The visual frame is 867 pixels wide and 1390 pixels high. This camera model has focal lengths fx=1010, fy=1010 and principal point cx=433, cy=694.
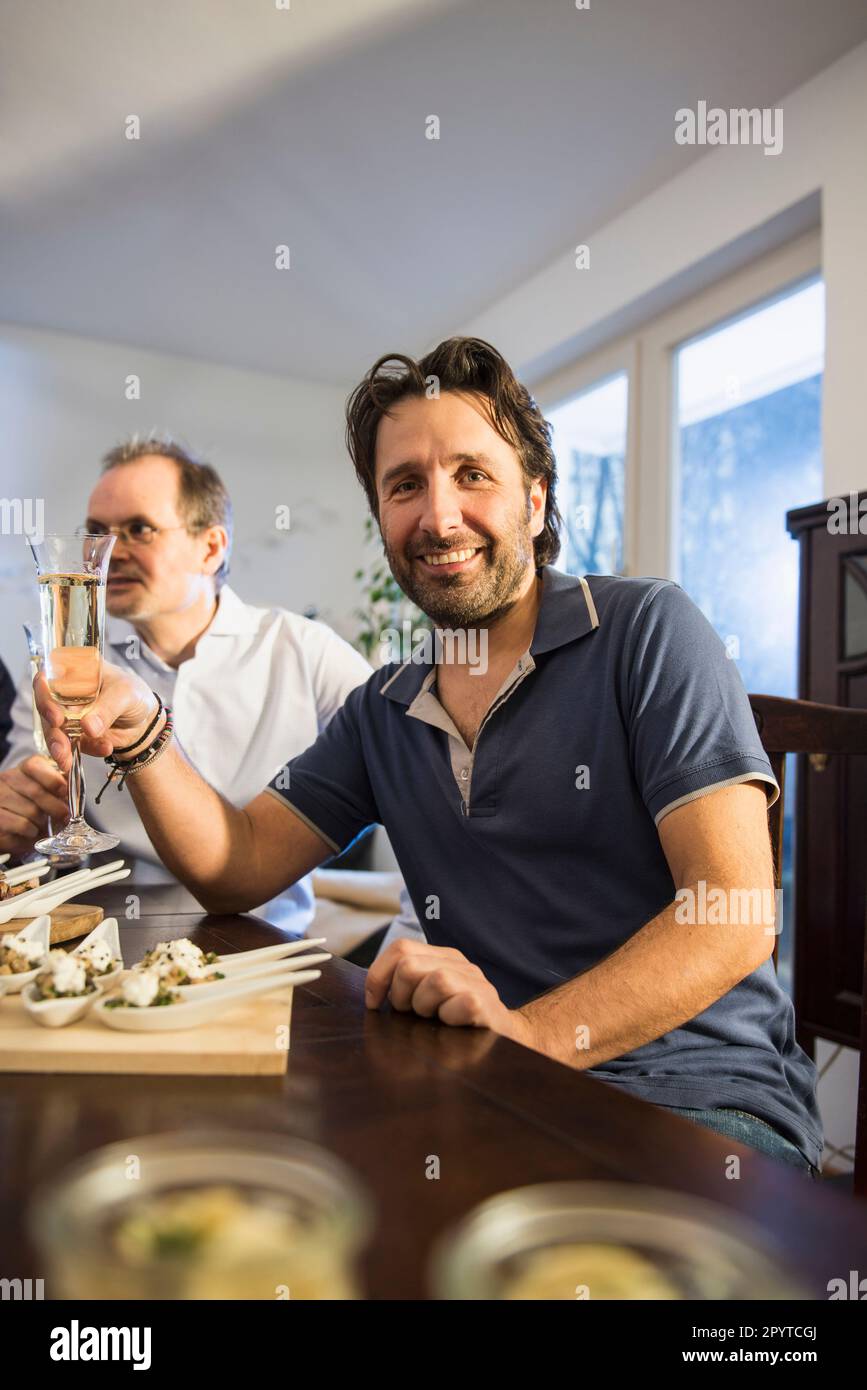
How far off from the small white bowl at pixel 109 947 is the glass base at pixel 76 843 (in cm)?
23

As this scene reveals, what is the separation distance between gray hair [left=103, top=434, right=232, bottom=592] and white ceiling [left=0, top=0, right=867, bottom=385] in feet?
4.80

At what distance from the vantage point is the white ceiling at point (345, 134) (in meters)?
2.83

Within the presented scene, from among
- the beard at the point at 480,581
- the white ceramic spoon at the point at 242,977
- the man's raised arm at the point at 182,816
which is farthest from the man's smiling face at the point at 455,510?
the white ceramic spoon at the point at 242,977

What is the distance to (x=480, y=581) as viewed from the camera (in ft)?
4.82

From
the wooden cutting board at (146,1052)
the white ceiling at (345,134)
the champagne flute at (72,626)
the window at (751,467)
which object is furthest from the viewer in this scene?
the window at (751,467)

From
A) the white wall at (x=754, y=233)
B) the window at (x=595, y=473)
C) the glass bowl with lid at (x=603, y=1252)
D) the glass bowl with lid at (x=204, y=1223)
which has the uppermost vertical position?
the white wall at (x=754, y=233)

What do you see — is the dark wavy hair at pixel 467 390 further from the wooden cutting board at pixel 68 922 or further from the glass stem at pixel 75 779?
the wooden cutting board at pixel 68 922

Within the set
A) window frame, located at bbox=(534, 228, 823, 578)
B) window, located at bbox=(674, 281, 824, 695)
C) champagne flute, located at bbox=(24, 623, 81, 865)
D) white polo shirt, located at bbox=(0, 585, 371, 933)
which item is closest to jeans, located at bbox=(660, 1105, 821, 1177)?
champagne flute, located at bbox=(24, 623, 81, 865)

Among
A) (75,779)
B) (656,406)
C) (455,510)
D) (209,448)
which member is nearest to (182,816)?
(75,779)

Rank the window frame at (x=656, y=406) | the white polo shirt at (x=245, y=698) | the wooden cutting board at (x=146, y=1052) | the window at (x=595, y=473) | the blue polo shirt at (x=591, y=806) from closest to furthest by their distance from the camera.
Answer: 1. the wooden cutting board at (x=146, y=1052)
2. the blue polo shirt at (x=591, y=806)
3. the white polo shirt at (x=245, y=698)
4. the window frame at (x=656, y=406)
5. the window at (x=595, y=473)

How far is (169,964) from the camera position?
0.72 meters

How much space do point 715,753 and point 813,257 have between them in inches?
109
